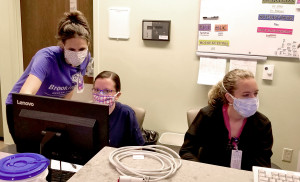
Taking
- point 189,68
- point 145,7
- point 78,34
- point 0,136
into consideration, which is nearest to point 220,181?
point 78,34

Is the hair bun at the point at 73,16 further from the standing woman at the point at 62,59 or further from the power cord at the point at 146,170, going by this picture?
the power cord at the point at 146,170

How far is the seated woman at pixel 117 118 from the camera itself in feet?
5.78

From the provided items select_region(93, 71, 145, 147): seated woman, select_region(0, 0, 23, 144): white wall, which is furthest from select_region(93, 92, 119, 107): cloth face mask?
select_region(0, 0, 23, 144): white wall

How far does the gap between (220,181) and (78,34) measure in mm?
1301

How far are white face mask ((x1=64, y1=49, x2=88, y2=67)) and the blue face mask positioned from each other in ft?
3.46

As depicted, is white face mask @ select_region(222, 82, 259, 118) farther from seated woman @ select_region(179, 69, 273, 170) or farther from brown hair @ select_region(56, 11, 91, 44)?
brown hair @ select_region(56, 11, 91, 44)

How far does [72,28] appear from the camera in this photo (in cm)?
171

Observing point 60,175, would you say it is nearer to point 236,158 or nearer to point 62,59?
point 62,59

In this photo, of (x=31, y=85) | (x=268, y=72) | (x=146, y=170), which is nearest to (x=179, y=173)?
(x=146, y=170)

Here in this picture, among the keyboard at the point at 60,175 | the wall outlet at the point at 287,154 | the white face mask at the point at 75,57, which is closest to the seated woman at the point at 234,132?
the keyboard at the point at 60,175

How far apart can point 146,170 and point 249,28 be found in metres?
1.98

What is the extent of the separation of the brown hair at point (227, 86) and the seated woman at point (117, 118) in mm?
548

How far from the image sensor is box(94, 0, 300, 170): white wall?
248cm

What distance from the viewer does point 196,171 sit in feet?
2.80
